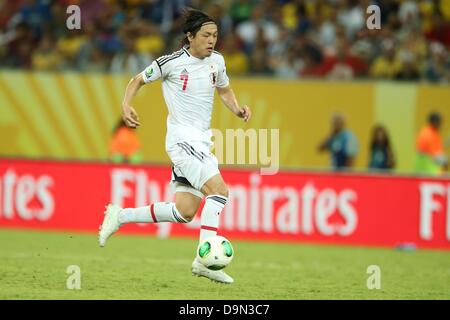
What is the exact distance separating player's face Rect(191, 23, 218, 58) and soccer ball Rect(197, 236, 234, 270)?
1.69 metres

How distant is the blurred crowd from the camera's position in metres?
19.0

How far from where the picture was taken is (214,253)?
29.6 ft

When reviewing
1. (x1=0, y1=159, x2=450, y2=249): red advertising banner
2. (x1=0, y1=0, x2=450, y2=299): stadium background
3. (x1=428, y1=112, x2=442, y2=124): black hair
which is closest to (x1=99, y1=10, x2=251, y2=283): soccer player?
(x1=0, y1=159, x2=450, y2=249): red advertising banner

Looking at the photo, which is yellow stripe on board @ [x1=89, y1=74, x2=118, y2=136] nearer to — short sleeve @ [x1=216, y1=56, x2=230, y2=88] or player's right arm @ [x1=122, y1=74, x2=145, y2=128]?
short sleeve @ [x1=216, y1=56, x2=230, y2=88]

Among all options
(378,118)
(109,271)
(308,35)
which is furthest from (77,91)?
(109,271)

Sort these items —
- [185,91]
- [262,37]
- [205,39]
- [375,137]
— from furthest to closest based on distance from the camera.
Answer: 1. [262,37]
2. [375,137]
3. [185,91]
4. [205,39]

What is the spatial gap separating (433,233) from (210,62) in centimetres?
689

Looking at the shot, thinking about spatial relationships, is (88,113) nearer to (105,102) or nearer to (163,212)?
(105,102)

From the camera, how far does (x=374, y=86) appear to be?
19.0 metres

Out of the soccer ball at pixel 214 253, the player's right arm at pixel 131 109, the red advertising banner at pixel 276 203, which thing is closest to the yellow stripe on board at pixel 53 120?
the red advertising banner at pixel 276 203

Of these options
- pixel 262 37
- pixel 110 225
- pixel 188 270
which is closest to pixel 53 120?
pixel 262 37

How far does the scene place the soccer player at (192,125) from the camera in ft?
30.6

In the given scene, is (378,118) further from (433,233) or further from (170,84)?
(170,84)

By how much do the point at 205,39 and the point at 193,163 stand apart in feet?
3.66
